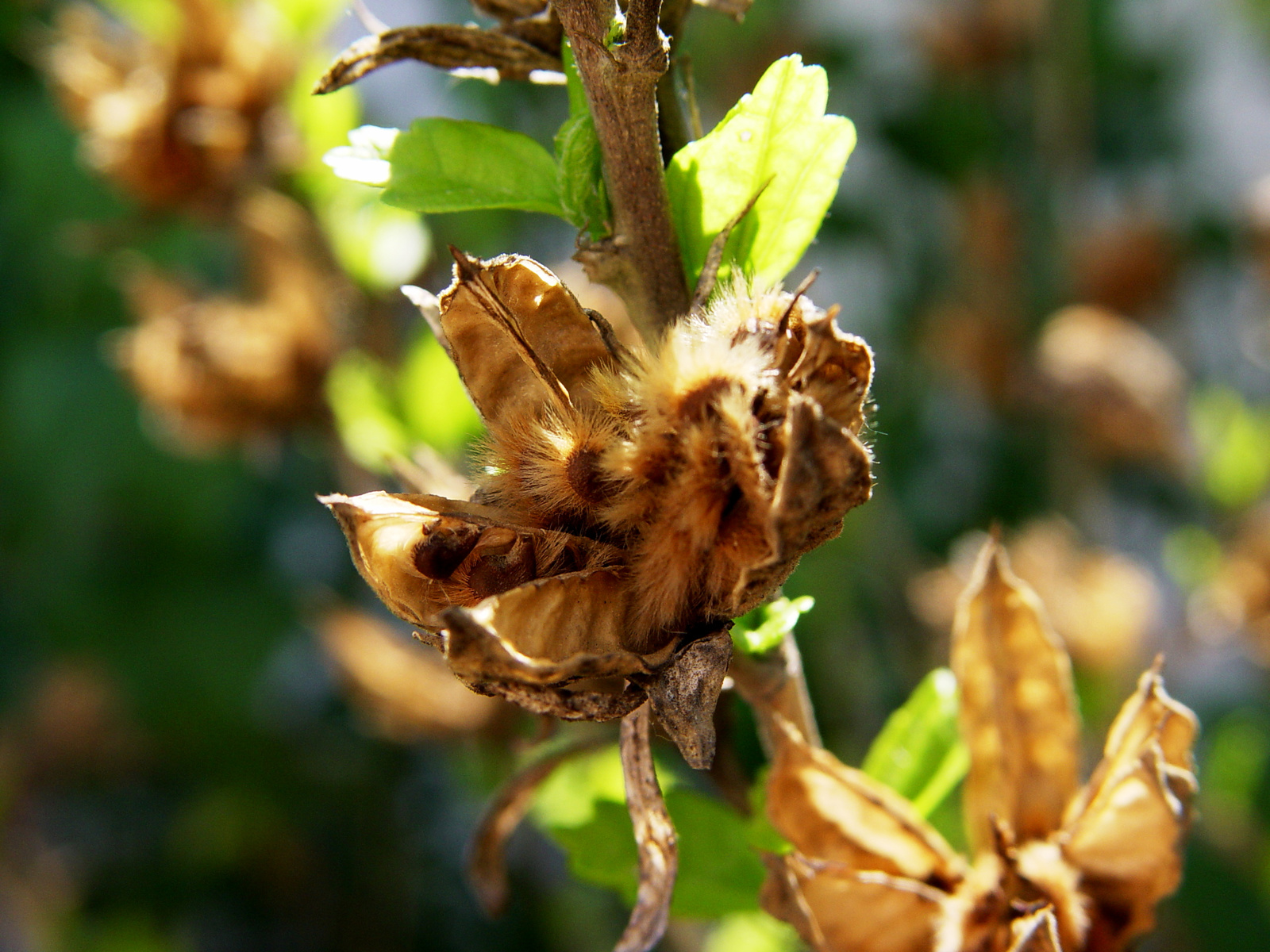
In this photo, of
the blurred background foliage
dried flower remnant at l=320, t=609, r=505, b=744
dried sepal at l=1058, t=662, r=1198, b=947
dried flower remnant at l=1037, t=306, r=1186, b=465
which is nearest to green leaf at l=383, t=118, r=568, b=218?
dried sepal at l=1058, t=662, r=1198, b=947

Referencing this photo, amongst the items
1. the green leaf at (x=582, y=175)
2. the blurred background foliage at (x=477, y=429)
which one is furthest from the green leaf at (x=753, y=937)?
the green leaf at (x=582, y=175)

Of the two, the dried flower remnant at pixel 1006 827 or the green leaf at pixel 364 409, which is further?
the green leaf at pixel 364 409

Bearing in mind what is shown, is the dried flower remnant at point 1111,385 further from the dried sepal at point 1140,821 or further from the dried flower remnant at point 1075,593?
the dried sepal at point 1140,821

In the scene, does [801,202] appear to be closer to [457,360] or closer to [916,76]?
[457,360]

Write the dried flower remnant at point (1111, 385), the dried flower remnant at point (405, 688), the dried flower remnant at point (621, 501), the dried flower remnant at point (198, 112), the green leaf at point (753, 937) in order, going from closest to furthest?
the dried flower remnant at point (621, 501) < the green leaf at point (753, 937) < the dried flower remnant at point (198, 112) < the dried flower remnant at point (405, 688) < the dried flower remnant at point (1111, 385)

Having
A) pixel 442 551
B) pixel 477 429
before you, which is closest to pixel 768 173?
pixel 442 551

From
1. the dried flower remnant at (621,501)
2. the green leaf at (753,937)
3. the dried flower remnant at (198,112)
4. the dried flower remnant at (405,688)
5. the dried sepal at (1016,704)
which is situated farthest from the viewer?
the dried flower remnant at (405,688)

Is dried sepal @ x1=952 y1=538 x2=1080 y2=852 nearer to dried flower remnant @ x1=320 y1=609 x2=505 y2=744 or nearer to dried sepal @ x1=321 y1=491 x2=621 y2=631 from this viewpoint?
dried sepal @ x1=321 y1=491 x2=621 y2=631
